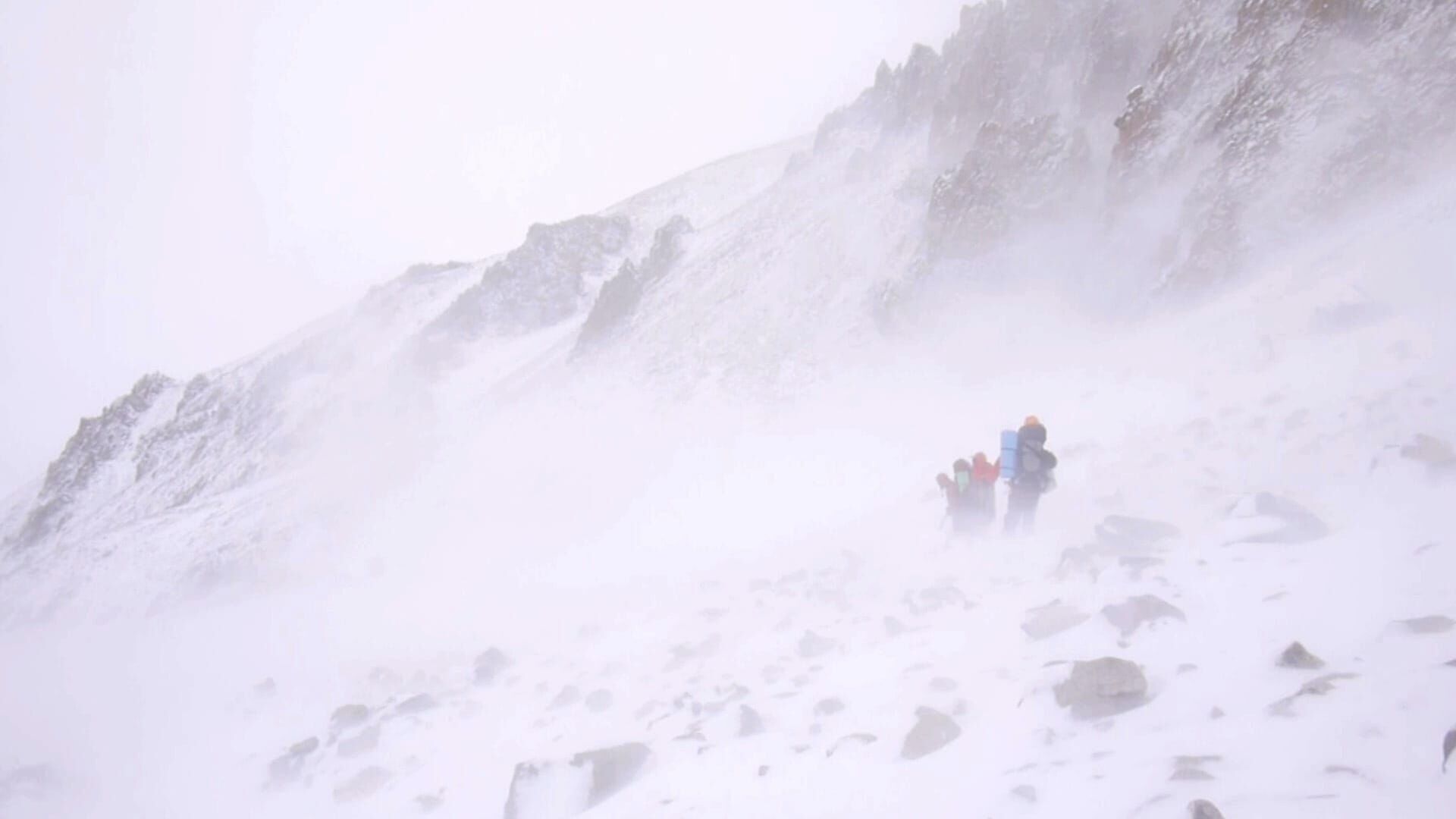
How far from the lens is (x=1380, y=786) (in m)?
3.76

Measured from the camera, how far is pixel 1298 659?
539 centimetres

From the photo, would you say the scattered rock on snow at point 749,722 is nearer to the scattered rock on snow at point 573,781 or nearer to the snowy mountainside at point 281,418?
the scattered rock on snow at point 573,781

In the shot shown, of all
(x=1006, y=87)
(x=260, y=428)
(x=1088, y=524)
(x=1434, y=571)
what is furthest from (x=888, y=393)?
→ (x=260, y=428)

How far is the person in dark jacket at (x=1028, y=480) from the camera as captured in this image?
11.3m

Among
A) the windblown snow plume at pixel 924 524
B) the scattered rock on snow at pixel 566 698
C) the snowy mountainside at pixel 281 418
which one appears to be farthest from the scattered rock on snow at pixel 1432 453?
the snowy mountainside at pixel 281 418

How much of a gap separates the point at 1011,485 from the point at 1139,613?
187 inches

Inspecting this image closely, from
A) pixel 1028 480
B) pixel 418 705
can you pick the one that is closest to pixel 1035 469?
pixel 1028 480

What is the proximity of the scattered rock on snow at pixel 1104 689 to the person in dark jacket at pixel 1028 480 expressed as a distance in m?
5.71

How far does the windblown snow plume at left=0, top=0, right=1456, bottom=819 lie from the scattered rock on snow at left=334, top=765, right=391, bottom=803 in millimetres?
69

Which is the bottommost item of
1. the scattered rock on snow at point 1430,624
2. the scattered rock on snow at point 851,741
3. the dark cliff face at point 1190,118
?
the scattered rock on snow at point 851,741

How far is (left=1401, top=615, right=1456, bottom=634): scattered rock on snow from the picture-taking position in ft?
17.0

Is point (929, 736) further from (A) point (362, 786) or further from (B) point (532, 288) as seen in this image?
(B) point (532, 288)

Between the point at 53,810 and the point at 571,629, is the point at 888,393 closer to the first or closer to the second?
the point at 571,629

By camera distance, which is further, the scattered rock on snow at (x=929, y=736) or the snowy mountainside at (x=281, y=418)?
the snowy mountainside at (x=281, y=418)
